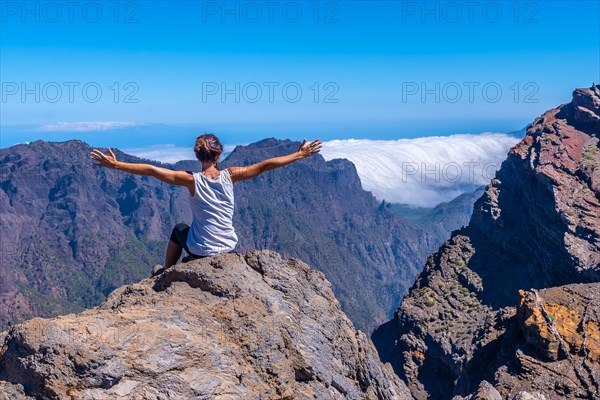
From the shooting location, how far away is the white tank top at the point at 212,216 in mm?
16547

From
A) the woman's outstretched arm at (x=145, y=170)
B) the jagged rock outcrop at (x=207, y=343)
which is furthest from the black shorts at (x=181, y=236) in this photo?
the woman's outstretched arm at (x=145, y=170)

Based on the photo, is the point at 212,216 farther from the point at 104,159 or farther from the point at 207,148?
the point at 104,159

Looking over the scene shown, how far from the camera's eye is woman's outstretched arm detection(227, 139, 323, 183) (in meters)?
16.6

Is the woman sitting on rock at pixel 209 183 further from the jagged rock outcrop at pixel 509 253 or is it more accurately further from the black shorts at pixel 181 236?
the jagged rock outcrop at pixel 509 253

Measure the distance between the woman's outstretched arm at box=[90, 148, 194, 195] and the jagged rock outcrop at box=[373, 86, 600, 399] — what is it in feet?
98.8

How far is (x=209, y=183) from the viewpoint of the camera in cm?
1653

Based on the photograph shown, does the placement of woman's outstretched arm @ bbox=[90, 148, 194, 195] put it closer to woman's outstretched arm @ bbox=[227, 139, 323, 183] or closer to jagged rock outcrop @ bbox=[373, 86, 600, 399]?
woman's outstretched arm @ bbox=[227, 139, 323, 183]

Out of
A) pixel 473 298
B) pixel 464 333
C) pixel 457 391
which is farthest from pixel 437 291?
pixel 457 391

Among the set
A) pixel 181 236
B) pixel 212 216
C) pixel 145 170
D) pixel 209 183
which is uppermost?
pixel 145 170

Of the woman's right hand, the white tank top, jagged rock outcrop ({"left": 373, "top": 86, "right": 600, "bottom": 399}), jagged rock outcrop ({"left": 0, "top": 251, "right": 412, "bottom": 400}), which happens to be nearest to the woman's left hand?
the white tank top

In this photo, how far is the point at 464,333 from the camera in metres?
89.9

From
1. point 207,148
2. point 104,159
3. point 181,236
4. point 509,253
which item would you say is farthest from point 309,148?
point 509,253

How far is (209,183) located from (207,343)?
4.02 meters

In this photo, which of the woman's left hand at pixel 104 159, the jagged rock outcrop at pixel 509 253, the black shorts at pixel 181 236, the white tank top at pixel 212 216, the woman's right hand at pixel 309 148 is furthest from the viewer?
the jagged rock outcrop at pixel 509 253
